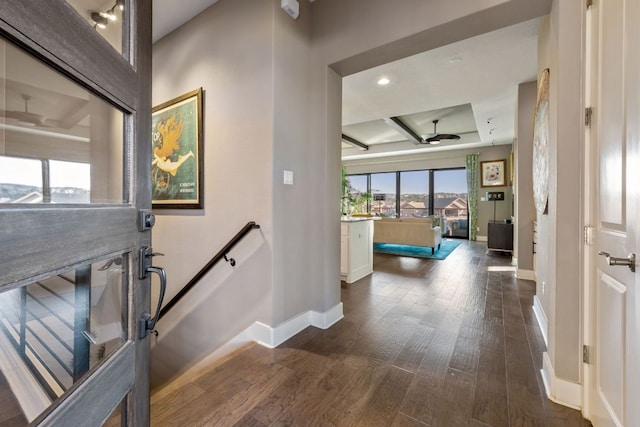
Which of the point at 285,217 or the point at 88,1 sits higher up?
the point at 88,1

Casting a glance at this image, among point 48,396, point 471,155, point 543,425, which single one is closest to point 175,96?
point 48,396

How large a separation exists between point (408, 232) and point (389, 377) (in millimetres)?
4464

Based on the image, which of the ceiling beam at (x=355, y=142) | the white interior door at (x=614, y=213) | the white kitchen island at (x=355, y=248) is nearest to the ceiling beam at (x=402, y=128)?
the ceiling beam at (x=355, y=142)

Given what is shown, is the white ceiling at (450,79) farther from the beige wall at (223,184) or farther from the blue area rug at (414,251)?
the blue area rug at (414,251)

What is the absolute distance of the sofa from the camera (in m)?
5.78

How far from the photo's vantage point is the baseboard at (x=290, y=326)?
2.21 m

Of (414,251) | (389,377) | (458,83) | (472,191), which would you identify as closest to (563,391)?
(389,377)

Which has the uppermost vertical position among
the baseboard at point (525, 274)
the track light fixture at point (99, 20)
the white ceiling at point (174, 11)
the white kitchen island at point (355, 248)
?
the white ceiling at point (174, 11)

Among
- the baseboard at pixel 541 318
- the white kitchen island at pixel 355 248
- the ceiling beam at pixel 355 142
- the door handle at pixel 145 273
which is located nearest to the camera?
the door handle at pixel 145 273

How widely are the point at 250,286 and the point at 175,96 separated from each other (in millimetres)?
2170

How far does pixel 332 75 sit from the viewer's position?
253 cm

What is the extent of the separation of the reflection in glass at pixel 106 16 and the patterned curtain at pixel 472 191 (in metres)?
9.22

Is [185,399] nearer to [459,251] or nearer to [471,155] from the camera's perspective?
[459,251]

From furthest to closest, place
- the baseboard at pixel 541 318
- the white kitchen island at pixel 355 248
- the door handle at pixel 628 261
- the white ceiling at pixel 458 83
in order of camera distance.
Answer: the white kitchen island at pixel 355 248, the white ceiling at pixel 458 83, the baseboard at pixel 541 318, the door handle at pixel 628 261
